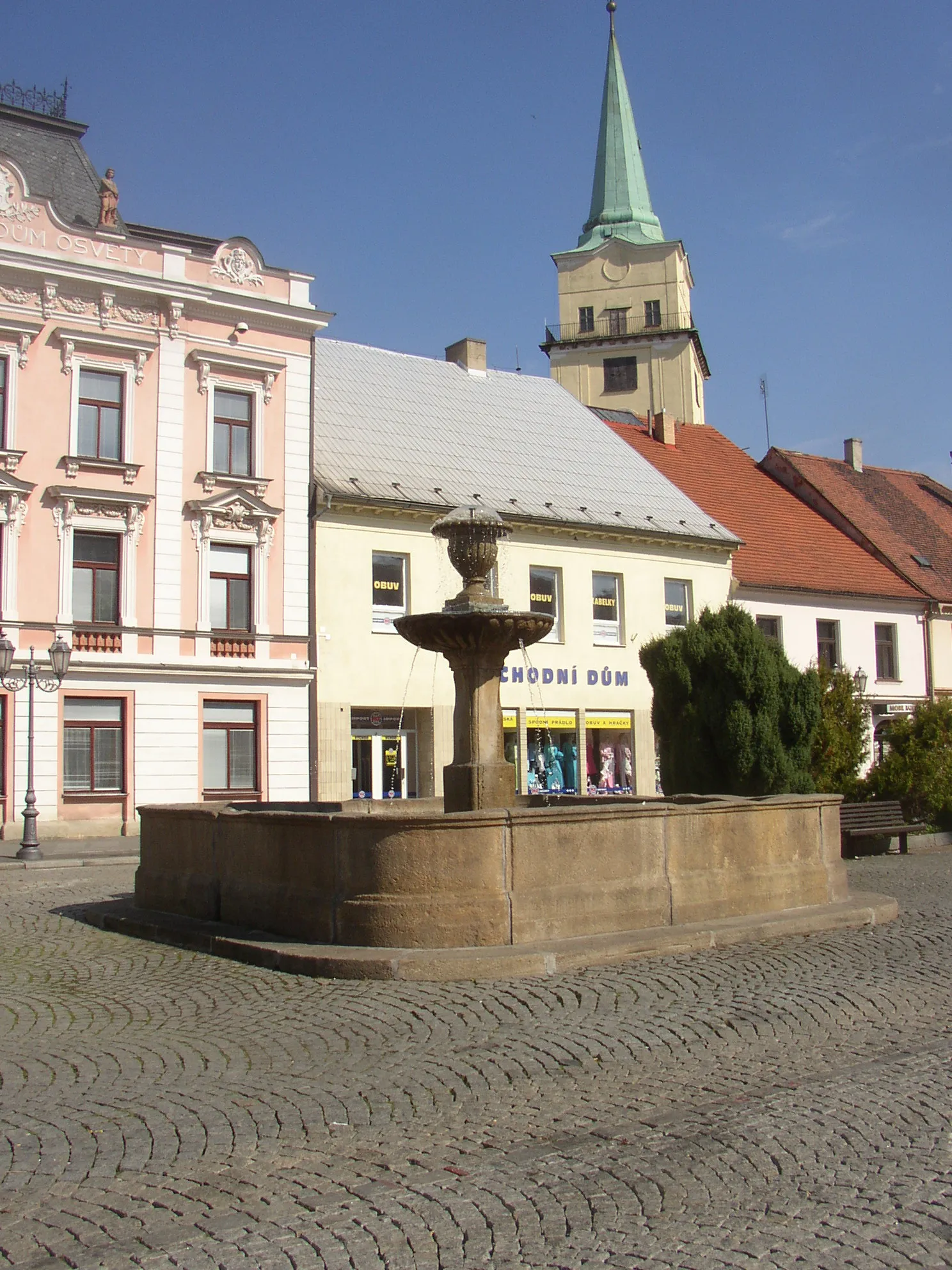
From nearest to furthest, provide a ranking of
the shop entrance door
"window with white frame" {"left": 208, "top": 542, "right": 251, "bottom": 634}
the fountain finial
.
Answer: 1. the fountain finial
2. "window with white frame" {"left": 208, "top": 542, "right": 251, "bottom": 634}
3. the shop entrance door

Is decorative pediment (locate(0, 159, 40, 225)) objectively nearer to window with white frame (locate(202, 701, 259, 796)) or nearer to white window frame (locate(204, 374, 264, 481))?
white window frame (locate(204, 374, 264, 481))

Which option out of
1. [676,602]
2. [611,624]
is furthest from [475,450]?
[676,602]

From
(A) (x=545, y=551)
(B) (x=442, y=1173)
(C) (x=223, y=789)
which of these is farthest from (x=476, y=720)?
(A) (x=545, y=551)

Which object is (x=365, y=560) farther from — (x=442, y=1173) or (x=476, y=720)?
(x=442, y=1173)

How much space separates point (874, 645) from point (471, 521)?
28405 millimetres

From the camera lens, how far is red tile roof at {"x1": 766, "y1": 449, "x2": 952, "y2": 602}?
4100 cm

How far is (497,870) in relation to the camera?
9.23 m

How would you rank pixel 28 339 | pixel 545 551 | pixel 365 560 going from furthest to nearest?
pixel 545 551, pixel 365 560, pixel 28 339

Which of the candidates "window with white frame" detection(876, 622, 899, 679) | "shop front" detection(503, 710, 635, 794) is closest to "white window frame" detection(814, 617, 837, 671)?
"window with white frame" detection(876, 622, 899, 679)

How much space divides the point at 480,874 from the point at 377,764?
20545 mm

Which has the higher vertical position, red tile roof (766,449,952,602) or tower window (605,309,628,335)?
tower window (605,309,628,335)

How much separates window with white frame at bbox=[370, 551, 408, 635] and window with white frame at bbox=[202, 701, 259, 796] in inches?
146

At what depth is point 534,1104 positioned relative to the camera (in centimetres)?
589

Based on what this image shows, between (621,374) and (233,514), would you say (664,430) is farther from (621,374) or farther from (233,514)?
(621,374)
